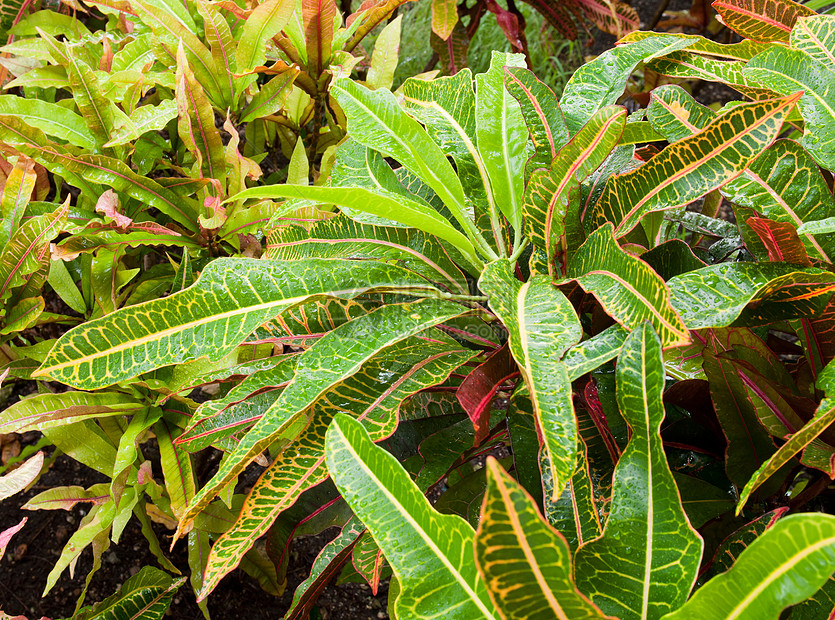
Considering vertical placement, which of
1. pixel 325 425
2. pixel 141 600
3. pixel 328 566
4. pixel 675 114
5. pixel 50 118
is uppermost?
pixel 675 114

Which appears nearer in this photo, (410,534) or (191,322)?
(410,534)

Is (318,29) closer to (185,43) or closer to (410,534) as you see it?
(185,43)

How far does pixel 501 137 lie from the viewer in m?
0.75

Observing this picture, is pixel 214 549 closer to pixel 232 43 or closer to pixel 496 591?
pixel 496 591

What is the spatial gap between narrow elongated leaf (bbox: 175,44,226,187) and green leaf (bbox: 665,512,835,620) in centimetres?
93

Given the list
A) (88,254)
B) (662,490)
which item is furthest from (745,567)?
(88,254)

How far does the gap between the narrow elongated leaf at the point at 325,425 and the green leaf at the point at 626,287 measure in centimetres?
19

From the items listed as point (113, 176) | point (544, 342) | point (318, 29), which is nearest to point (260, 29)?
point (318, 29)

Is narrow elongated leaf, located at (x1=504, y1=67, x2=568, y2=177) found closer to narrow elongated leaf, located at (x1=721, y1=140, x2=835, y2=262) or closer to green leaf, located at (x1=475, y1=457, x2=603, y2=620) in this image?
narrow elongated leaf, located at (x1=721, y1=140, x2=835, y2=262)

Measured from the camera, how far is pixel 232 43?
1141mm

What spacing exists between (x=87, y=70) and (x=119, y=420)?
61cm

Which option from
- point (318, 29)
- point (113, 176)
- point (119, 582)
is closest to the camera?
point (113, 176)

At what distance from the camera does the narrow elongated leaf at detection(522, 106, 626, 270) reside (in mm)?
626

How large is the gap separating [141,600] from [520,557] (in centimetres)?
87
